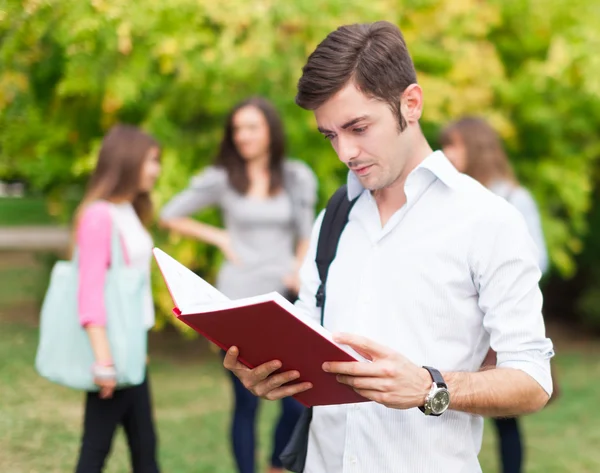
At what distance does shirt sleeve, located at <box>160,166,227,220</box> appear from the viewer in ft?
17.3

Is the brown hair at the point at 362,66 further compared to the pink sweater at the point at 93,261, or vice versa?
the pink sweater at the point at 93,261

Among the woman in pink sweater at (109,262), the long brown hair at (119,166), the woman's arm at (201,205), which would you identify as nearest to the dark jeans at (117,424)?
the woman in pink sweater at (109,262)

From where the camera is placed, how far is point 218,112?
8.02 meters

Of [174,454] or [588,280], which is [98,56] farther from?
[588,280]

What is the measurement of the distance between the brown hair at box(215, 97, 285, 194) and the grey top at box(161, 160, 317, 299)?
0.04 m

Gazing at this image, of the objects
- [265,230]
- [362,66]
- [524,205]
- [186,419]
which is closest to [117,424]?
[265,230]

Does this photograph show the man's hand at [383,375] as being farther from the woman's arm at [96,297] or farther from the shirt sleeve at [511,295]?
the woman's arm at [96,297]

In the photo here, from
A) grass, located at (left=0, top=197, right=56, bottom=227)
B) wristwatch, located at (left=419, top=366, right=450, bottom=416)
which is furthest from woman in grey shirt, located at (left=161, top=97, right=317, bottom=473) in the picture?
grass, located at (left=0, top=197, right=56, bottom=227)

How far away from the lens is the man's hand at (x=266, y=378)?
210cm

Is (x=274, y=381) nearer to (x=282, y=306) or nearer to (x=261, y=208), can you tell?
(x=282, y=306)

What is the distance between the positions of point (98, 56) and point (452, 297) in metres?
5.35

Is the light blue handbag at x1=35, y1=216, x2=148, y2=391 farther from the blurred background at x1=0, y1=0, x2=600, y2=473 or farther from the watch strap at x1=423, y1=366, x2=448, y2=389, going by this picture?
the watch strap at x1=423, y1=366, x2=448, y2=389

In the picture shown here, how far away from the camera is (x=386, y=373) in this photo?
1.92 metres

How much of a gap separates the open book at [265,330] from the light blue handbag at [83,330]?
1.60m
